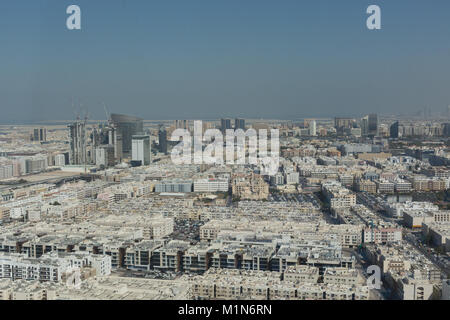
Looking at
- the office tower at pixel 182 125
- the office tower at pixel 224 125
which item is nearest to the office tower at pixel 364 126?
the office tower at pixel 224 125

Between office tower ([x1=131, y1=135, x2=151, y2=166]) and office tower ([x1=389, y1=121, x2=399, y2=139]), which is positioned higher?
office tower ([x1=389, y1=121, x2=399, y2=139])

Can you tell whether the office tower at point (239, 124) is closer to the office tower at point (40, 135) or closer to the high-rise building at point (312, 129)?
the high-rise building at point (312, 129)

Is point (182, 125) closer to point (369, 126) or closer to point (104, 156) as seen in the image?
point (104, 156)

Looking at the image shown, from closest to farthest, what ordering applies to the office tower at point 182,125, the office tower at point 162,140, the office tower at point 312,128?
1. the office tower at point 182,125
2. the office tower at point 162,140
3. the office tower at point 312,128

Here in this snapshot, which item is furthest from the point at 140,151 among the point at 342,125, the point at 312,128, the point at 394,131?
the point at 394,131

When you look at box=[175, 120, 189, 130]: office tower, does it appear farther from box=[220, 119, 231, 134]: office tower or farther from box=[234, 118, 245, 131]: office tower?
box=[234, 118, 245, 131]: office tower

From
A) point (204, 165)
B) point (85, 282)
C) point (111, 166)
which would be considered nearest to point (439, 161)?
point (204, 165)

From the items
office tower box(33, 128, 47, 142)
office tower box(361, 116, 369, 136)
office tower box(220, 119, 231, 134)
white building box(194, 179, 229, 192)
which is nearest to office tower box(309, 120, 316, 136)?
office tower box(361, 116, 369, 136)
